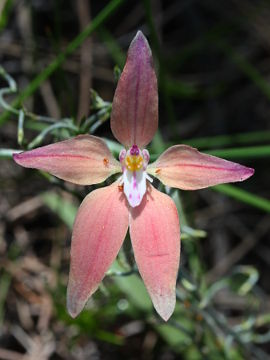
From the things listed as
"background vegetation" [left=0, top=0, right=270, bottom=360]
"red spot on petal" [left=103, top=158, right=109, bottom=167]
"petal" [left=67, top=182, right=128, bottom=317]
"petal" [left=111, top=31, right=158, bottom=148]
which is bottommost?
"background vegetation" [left=0, top=0, right=270, bottom=360]

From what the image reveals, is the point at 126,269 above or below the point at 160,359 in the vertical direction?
above

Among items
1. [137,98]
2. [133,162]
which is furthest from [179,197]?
[137,98]

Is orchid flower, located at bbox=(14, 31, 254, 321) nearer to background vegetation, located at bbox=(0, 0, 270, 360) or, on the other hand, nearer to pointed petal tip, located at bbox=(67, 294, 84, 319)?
Answer: pointed petal tip, located at bbox=(67, 294, 84, 319)

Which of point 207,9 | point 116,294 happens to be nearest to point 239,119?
point 207,9

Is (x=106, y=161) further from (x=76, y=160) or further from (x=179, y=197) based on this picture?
(x=179, y=197)

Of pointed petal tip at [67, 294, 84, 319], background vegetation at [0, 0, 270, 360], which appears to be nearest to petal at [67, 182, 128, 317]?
pointed petal tip at [67, 294, 84, 319]

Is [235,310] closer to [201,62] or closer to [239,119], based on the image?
[239,119]

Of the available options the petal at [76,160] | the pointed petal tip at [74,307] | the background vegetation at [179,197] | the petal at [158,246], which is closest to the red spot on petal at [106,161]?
the petal at [76,160]
